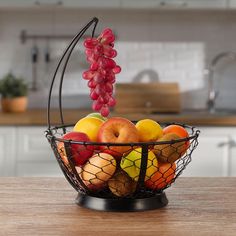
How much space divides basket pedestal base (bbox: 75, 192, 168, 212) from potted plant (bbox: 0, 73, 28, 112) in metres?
2.44

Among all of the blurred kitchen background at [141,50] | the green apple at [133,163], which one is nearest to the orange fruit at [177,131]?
the green apple at [133,163]

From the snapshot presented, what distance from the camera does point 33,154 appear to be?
11.9 ft

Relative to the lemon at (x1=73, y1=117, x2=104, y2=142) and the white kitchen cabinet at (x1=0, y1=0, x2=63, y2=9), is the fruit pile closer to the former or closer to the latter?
the lemon at (x1=73, y1=117, x2=104, y2=142)

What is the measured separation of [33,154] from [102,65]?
7.39 ft

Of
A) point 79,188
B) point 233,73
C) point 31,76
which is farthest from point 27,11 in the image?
point 79,188

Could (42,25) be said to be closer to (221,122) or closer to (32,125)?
(32,125)

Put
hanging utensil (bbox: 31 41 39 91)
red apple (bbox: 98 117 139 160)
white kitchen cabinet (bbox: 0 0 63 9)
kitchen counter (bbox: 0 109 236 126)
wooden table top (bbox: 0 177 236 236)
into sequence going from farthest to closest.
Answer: hanging utensil (bbox: 31 41 39 91)
white kitchen cabinet (bbox: 0 0 63 9)
kitchen counter (bbox: 0 109 236 126)
red apple (bbox: 98 117 139 160)
wooden table top (bbox: 0 177 236 236)

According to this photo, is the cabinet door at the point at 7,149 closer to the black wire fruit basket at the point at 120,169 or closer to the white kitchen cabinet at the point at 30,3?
the white kitchen cabinet at the point at 30,3

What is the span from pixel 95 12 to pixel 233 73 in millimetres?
1014

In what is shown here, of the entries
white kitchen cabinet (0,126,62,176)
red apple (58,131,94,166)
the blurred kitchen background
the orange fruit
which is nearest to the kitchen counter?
white kitchen cabinet (0,126,62,176)

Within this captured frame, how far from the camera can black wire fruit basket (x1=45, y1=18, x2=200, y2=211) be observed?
1.38 m

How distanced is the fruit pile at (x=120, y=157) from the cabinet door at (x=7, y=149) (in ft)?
7.24

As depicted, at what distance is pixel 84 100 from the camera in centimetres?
420

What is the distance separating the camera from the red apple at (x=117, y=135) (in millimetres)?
1398
